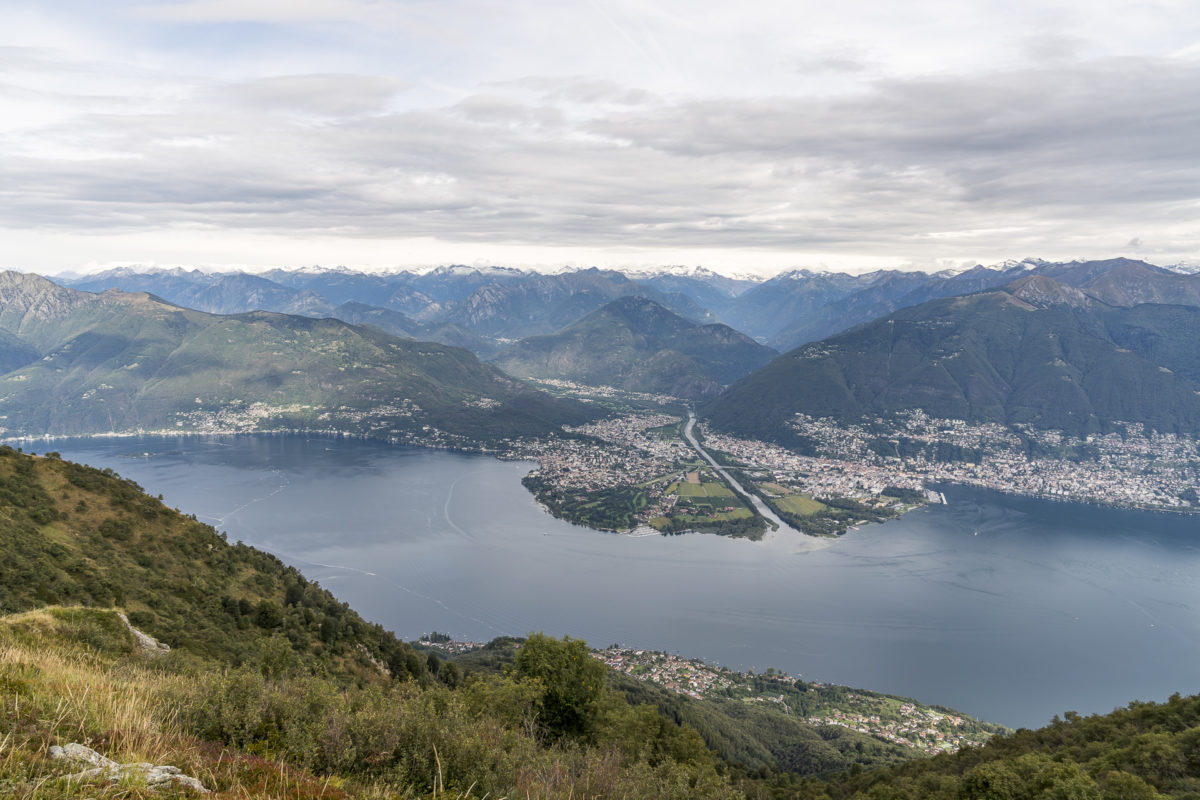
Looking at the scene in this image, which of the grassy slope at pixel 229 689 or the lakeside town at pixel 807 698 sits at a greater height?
the grassy slope at pixel 229 689

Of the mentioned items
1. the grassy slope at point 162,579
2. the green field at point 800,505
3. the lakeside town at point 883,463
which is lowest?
the green field at point 800,505

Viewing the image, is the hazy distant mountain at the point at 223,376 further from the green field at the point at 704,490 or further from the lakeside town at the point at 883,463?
the green field at the point at 704,490

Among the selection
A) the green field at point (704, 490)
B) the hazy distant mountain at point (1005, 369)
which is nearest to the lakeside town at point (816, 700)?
the green field at point (704, 490)

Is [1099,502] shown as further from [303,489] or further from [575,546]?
[303,489]

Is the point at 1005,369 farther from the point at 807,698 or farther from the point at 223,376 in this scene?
the point at 223,376

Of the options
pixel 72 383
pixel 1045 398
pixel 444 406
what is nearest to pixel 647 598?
pixel 444 406

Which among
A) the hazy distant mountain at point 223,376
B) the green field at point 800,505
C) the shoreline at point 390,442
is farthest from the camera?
the hazy distant mountain at point 223,376
